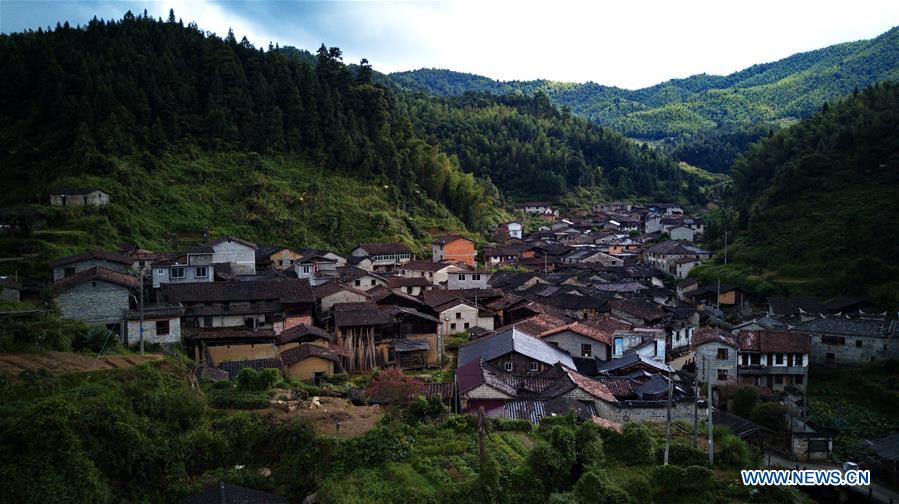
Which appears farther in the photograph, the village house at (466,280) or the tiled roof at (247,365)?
the village house at (466,280)

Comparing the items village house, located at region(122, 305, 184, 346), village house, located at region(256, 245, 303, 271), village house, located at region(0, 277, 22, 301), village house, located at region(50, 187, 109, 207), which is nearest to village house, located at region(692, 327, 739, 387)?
village house, located at region(122, 305, 184, 346)

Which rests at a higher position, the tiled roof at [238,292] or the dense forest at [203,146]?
the dense forest at [203,146]

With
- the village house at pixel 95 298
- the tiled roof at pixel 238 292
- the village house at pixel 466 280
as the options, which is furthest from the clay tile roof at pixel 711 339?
the village house at pixel 95 298

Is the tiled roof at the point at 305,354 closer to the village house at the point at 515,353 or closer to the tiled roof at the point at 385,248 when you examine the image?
the village house at the point at 515,353

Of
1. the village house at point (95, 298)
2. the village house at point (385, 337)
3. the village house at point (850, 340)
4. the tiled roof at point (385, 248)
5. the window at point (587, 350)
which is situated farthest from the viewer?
the tiled roof at point (385, 248)

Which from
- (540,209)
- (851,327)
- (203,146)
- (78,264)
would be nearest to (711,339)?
(851,327)

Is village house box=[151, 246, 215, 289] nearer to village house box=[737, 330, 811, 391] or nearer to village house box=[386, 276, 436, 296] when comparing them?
village house box=[386, 276, 436, 296]
